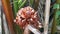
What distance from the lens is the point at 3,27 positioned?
65cm

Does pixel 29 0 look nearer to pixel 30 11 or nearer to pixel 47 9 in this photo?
pixel 30 11

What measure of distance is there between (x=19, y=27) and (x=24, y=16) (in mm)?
77

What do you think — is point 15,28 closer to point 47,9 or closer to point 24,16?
point 24,16

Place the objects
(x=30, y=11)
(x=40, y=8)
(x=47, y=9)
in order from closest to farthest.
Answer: (x=47, y=9)
(x=30, y=11)
(x=40, y=8)

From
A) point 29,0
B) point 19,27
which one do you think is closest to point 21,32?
point 19,27

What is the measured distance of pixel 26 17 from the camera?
0.62 meters

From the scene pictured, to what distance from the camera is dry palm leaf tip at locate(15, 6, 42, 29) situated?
624 millimetres

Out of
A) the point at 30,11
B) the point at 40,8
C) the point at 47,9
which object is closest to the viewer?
the point at 47,9

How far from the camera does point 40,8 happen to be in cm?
77

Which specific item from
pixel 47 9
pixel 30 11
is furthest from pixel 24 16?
pixel 47 9

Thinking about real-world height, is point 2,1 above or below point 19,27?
above

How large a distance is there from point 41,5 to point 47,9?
0.25 metres

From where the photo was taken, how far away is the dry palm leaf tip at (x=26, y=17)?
0.62 meters

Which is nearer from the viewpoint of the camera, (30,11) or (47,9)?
(47,9)
